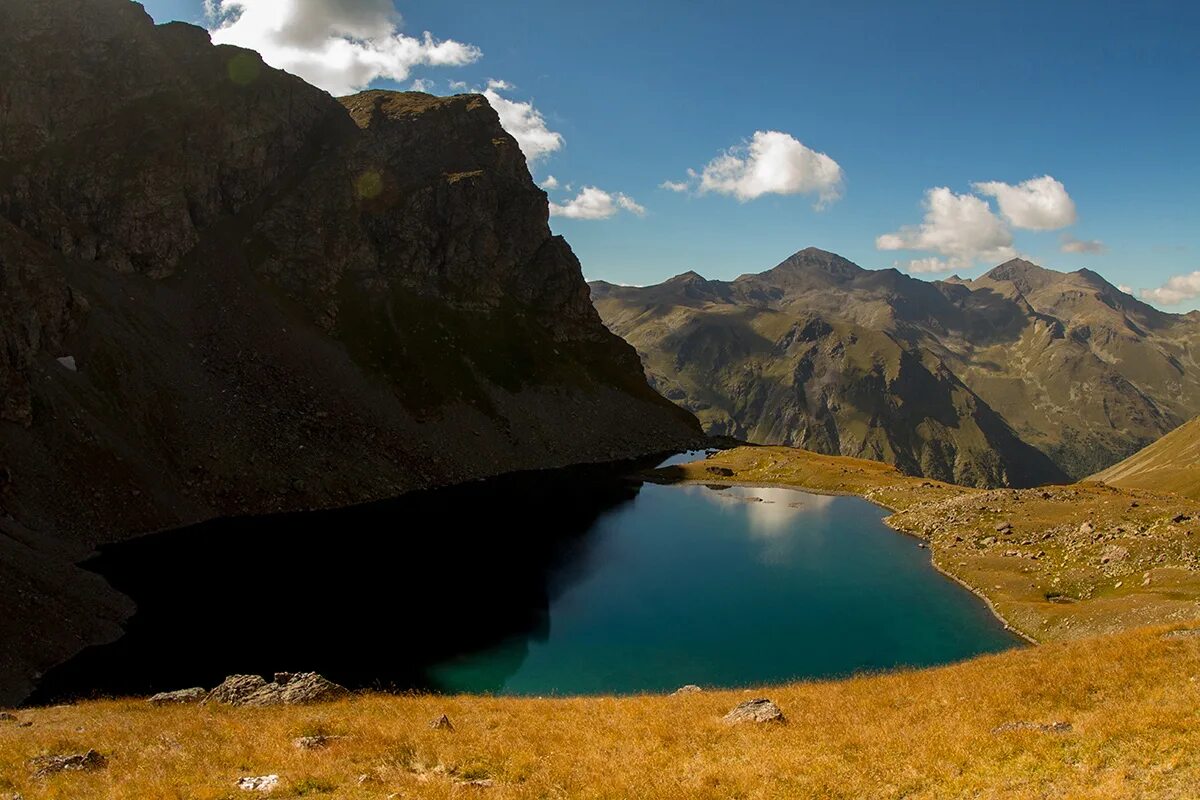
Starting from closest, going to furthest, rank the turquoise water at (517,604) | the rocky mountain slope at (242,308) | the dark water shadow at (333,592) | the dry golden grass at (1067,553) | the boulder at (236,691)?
the boulder at (236,691) < the dark water shadow at (333,592) < the turquoise water at (517,604) < the dry golden grass at (1067,553) < the rocky mountain slope at (242,308)

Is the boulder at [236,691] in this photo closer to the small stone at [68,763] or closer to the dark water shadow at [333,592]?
the small stone at [68,763]

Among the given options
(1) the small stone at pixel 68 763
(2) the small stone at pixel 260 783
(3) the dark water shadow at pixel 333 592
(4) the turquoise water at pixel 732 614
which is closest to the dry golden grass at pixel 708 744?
(2) the small stone at pixel 260 783

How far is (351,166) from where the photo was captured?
15600 cm

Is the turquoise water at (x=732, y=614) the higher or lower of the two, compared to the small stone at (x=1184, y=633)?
lower

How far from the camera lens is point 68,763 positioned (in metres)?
19.6

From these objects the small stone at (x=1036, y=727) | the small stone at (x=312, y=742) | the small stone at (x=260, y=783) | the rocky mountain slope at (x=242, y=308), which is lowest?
the small stone at (x=312, y=742)

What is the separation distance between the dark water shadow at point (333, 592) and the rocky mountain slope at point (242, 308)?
427cm

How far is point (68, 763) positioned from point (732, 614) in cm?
5224

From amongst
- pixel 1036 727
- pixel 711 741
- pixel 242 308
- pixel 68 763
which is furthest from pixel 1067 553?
pixel 242 308

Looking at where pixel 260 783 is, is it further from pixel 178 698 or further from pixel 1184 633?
pixel 1184 633

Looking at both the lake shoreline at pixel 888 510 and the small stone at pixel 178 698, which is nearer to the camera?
the small stone at pixel 178 698

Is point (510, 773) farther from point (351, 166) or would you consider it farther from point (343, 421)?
point (351, 166)

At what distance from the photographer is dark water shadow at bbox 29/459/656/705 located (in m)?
48.4

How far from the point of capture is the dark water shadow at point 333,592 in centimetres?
4841
